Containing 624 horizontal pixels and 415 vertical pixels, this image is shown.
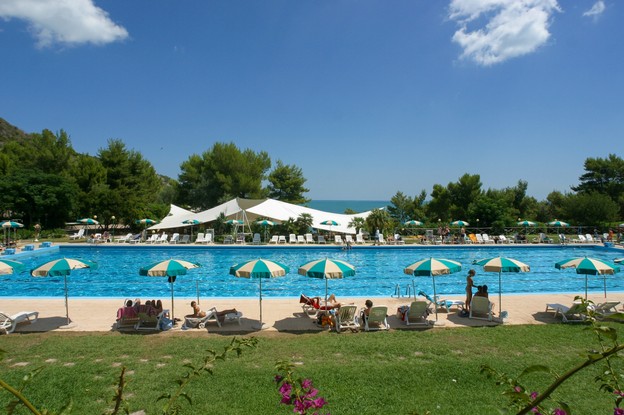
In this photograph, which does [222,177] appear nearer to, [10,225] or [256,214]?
[256,214]

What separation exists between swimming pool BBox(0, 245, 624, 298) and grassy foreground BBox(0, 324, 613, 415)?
11.3ft

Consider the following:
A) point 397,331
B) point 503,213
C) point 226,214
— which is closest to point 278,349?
point 397,331

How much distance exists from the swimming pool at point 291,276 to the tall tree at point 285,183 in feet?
73.2

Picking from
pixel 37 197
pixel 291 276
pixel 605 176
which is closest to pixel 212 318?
pixel 291 276

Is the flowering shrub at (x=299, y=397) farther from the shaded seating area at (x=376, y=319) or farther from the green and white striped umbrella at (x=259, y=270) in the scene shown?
the shaded seating area at (x=376, y=319)

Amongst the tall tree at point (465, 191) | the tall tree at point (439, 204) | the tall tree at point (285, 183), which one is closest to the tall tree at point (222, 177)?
the tall tree at point (285, 183)

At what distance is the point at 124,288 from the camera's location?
14.9 m

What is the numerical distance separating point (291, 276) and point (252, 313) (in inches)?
285

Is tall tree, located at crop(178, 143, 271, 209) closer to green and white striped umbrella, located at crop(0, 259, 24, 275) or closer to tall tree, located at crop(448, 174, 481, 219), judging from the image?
tall tree, located at crop(448, 174, 481, 219)

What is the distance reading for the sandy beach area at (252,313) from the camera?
8898mm

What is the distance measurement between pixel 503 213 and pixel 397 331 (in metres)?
26.9

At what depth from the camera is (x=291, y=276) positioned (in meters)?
17.4

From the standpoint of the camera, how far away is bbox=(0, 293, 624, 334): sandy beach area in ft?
29.2

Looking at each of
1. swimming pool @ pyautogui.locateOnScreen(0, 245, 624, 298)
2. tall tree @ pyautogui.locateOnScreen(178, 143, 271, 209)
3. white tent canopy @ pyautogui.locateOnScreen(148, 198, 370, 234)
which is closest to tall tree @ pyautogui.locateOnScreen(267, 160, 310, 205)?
tall tree @ pyautogui.locateOnScreen(178, 143, 271, 209)
